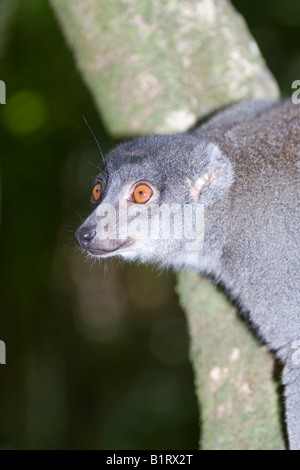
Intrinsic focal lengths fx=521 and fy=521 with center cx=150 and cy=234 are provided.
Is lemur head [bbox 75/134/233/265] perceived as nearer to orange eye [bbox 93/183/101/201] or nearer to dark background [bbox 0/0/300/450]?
orange eye [bbox 93/183/101/201]

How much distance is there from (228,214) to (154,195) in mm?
596

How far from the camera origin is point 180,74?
488 cm

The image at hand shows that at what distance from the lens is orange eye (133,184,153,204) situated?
3.76 metres

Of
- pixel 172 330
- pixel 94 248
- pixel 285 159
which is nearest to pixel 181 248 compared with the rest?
pixel 94 248

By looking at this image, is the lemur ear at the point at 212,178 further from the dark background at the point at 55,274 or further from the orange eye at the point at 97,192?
the dark background at the point at 55,274

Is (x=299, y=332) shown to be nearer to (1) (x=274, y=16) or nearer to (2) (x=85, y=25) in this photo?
(2) (x=85, y=25)

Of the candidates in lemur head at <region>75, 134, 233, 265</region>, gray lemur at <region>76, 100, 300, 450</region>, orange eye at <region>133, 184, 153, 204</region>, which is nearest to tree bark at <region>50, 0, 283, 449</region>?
gray lemur at <region>76, 100, 300, 450</region>

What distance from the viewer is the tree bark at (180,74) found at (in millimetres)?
4336

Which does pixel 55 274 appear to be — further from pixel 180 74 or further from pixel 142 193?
pixel 142 193

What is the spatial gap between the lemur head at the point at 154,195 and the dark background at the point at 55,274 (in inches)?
172

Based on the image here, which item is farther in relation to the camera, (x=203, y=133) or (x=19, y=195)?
(x=19, y=195)
